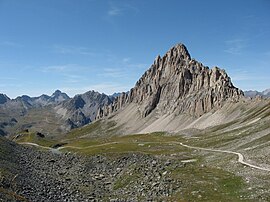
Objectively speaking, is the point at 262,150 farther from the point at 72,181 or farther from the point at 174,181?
the point at 72,181

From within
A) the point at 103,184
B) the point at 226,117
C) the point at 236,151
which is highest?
the point at 226,117

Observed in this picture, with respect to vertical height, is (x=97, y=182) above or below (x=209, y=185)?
below

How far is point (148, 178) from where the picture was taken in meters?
69.6

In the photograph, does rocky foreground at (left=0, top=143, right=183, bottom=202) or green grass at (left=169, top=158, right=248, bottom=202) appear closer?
green grass at (left=169, top=158, right=248, bottom=202)

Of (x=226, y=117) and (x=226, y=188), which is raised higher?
(x=226, y=117)

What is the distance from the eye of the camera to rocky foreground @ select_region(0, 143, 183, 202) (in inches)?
2270

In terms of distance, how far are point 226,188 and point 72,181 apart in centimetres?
3826

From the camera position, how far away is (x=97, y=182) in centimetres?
7681

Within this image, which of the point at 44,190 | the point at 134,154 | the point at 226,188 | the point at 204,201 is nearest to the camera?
the point at 204,201

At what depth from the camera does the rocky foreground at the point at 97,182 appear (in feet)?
189

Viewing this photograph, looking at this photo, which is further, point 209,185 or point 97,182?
point 97,182

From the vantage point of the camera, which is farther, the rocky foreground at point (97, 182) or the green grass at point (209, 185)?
the rocky foreground at point (97, 182)

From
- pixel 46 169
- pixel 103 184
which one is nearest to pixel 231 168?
pixel 103 184

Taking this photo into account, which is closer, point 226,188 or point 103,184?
point 226,188
